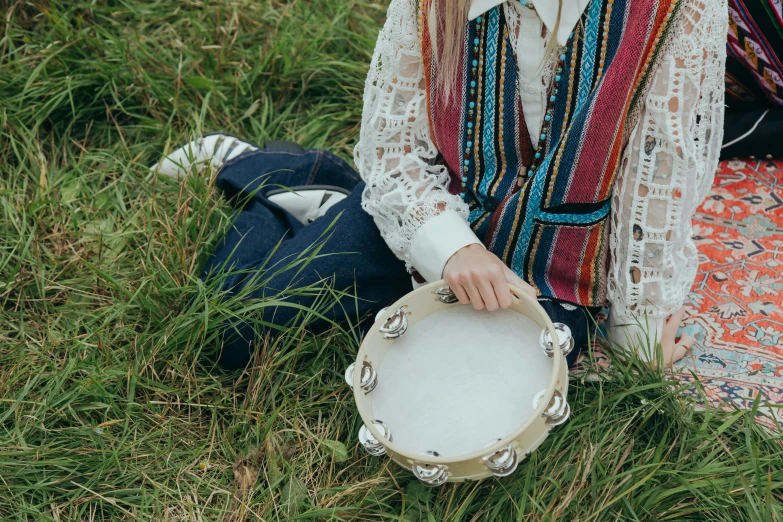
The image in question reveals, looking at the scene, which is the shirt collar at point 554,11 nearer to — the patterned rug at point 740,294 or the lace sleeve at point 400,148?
the lace sleeve at point 400,148

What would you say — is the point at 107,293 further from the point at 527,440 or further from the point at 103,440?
the point at 527,440

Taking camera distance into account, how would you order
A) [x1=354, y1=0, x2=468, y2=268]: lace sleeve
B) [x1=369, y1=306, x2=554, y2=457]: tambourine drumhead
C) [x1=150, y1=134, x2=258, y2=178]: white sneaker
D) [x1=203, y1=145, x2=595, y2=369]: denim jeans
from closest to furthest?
1. [x1=369, y1=306, x2=554, y2=457]: tambourine drumhead
2. [x1=354, y1=0, x2=468, y2=268]: lace sleeve
3. [x1=203, y1=145, x2=595, y2=369]: denim jeans
4. [x1=150, y1=134, x2=258, y2=178]: white sneaker

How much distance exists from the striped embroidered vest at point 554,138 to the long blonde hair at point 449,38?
1 centimetres

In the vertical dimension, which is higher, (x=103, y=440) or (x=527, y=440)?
(x=527, y=440)

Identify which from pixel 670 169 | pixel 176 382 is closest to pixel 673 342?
pixel 670 169

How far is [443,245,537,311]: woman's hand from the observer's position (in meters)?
1.36

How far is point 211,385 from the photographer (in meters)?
1.62

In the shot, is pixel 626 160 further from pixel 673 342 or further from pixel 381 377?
pixel 381 377

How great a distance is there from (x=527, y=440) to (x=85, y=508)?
0.78 meters

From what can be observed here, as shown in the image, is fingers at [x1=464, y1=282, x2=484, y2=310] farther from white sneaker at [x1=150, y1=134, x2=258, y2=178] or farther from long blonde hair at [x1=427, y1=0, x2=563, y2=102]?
white sneaker at [x1=150, y1=134, x2=258, y2=178]

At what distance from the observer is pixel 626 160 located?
4.54 feet

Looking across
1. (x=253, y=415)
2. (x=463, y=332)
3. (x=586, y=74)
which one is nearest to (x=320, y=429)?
(x=253, y=415)

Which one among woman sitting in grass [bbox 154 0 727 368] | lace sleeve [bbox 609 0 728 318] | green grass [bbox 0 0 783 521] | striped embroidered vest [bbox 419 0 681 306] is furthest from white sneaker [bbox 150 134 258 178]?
lace sleeve [bbox 609 0 728 318]

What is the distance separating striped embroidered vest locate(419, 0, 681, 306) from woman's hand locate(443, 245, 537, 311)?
10cm
